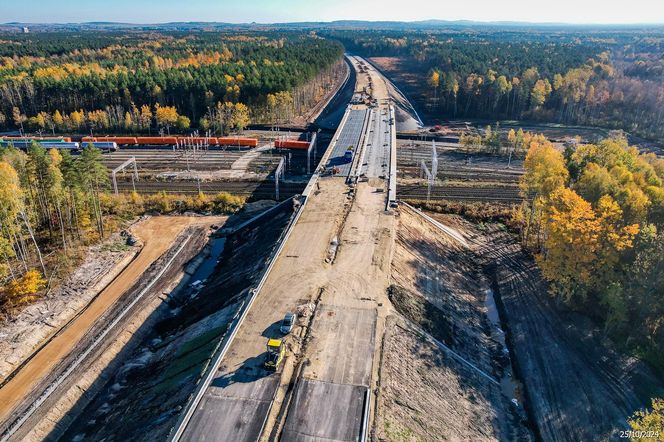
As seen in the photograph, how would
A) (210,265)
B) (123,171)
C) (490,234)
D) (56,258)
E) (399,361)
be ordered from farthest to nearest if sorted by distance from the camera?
(123,171), (490,234), (210,265), (56,258), (399,361)

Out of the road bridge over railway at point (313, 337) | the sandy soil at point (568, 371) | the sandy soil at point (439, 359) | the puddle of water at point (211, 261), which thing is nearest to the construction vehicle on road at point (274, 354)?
the road bridge over railway at point (313, 337)

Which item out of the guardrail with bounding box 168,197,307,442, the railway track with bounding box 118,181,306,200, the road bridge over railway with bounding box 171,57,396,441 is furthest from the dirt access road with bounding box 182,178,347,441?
the railway track with bounding box 118,181,306,200

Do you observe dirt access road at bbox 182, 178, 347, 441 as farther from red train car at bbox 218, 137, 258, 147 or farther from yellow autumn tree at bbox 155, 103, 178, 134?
yellow autumn tree at bbox 155, 103, 178, 134

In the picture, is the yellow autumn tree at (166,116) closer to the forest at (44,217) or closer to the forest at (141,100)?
the forest at (141,100)

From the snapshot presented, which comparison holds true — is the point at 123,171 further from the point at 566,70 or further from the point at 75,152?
the point at 566,70

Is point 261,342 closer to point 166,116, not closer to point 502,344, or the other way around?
point 502,344

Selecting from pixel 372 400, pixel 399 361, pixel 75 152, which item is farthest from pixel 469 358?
pixel 75 152
